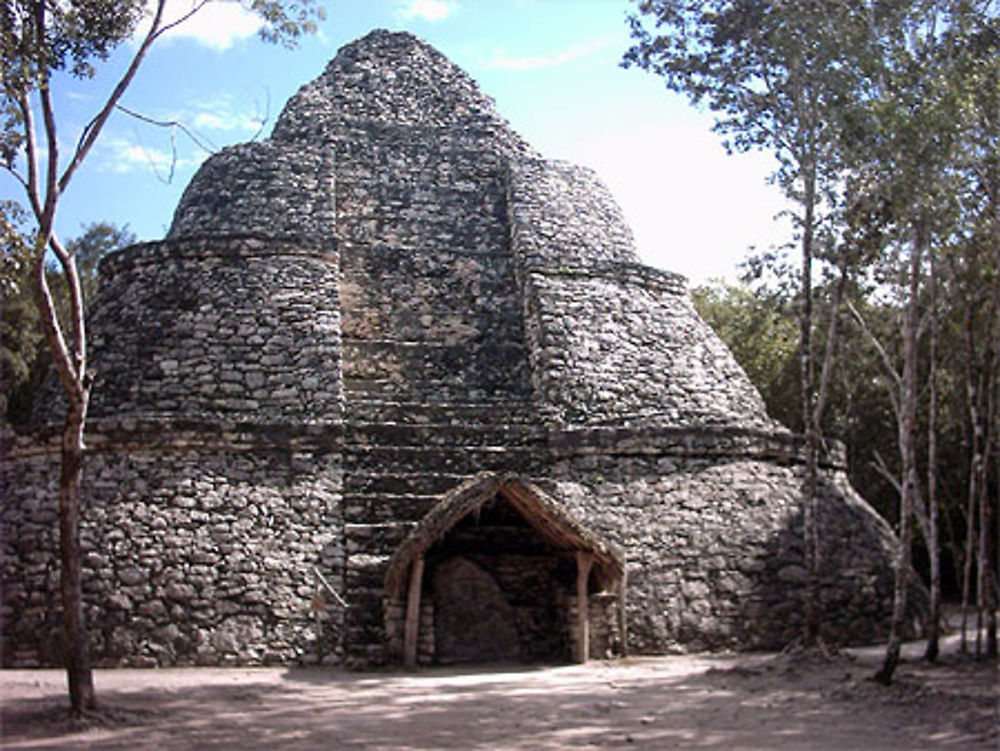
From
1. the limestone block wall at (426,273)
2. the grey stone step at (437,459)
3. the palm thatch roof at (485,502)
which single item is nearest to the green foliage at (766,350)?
the limestone block wall at (426,273)

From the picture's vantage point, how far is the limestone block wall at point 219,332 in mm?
12031

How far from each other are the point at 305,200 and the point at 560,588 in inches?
294

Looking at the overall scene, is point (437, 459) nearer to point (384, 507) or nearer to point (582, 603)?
point (384, 507)

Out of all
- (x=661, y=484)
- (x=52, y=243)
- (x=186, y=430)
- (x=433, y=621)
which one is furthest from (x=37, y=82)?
(x=661, y=484)

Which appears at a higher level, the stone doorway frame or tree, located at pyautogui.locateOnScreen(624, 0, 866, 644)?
tree, located at pyautogui.locateOnScreen(624, 0, 866, 644)

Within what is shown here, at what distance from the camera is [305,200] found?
51.3 feet

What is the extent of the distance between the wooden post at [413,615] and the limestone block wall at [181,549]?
2.50ft

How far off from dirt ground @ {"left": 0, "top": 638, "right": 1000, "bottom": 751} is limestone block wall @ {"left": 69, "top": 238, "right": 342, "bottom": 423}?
3212 millimetres

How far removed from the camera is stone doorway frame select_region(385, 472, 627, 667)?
9.94 metres

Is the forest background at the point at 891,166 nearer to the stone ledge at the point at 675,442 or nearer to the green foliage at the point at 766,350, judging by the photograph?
the stone ledge at the point at 675,442

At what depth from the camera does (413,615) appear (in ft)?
32.9

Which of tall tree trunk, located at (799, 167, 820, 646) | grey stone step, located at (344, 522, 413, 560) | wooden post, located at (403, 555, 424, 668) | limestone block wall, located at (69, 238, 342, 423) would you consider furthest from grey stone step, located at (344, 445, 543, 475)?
tall tree trunk, located at (799, 167, 820, 646)

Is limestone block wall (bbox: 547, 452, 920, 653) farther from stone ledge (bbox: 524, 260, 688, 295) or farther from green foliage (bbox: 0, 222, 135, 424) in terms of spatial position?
green foliage (bbox: 0, 222, 135, 424)

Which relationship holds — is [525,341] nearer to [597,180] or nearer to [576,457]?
[576,457]
